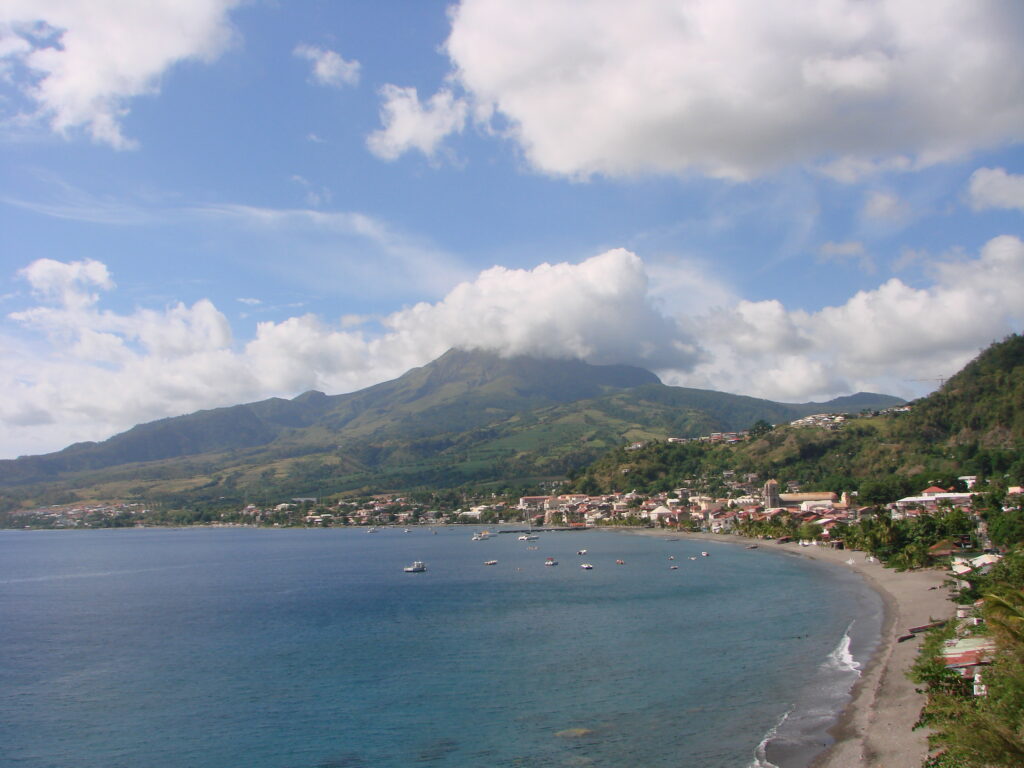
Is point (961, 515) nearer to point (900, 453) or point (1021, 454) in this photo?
point (1021, 454)

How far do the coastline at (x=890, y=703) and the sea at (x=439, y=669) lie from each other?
0.72 metres

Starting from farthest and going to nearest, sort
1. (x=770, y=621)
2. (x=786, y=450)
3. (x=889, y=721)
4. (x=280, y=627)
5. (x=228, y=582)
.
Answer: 1. (x=786, y=450)
2. (x=228, y=582)
3. (x=280, y=627)
4. (x=770, y=621)
5. (x=889, y=721)

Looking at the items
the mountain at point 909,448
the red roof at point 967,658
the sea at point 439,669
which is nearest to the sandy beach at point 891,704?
the sea at point 439,669

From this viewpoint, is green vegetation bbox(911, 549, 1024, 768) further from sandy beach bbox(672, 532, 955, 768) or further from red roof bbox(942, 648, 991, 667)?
sandy beach bbox(672, 532, 955, 768)

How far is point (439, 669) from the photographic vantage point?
3447 centimetres

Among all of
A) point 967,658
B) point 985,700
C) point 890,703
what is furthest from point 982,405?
point 985,700

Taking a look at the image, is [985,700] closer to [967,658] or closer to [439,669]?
[967,658]

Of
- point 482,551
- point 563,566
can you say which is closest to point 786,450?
point 482,551

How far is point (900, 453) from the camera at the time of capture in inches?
5044

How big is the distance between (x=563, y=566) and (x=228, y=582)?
34.8 metres

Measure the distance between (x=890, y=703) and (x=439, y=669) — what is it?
1876 cm

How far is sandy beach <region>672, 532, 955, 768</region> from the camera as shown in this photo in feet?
68.7

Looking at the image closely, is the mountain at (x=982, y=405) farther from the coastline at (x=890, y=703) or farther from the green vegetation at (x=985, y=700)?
the green vegetation at (x=985, y=700)

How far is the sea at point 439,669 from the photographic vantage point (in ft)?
78.4
